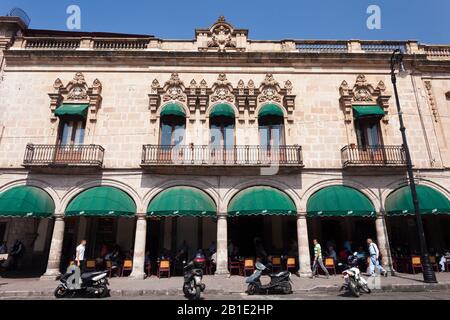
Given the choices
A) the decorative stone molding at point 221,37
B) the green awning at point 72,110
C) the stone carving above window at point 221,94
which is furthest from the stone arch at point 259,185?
the green awning at point 72,110

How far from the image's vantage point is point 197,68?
1564 centimetres

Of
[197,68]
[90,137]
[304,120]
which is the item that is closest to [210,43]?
[197,68]

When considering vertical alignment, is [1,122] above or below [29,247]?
above

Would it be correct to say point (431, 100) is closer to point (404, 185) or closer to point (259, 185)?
point (404, 185)

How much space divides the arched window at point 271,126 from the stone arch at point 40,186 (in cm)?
1026

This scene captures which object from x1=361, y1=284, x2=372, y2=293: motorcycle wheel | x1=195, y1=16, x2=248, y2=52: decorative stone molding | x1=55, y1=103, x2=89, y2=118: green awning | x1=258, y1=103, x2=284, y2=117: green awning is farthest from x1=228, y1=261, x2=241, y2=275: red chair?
x1=195, y1=16, x2=248, y2=52: decorative stone molding

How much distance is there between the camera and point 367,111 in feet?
47.4

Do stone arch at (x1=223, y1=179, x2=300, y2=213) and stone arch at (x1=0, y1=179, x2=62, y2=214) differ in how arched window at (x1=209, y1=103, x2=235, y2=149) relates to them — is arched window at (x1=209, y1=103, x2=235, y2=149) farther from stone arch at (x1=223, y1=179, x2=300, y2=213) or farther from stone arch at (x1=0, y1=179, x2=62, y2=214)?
stone arch at (x1=0, y1=179, x2=62, y2=214)

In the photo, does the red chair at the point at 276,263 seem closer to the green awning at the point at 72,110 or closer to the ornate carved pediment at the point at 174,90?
the ornate carved pediment at the point at 174,90

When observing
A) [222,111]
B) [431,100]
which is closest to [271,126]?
[222,111]

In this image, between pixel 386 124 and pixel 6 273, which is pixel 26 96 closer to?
pixel 6 273
